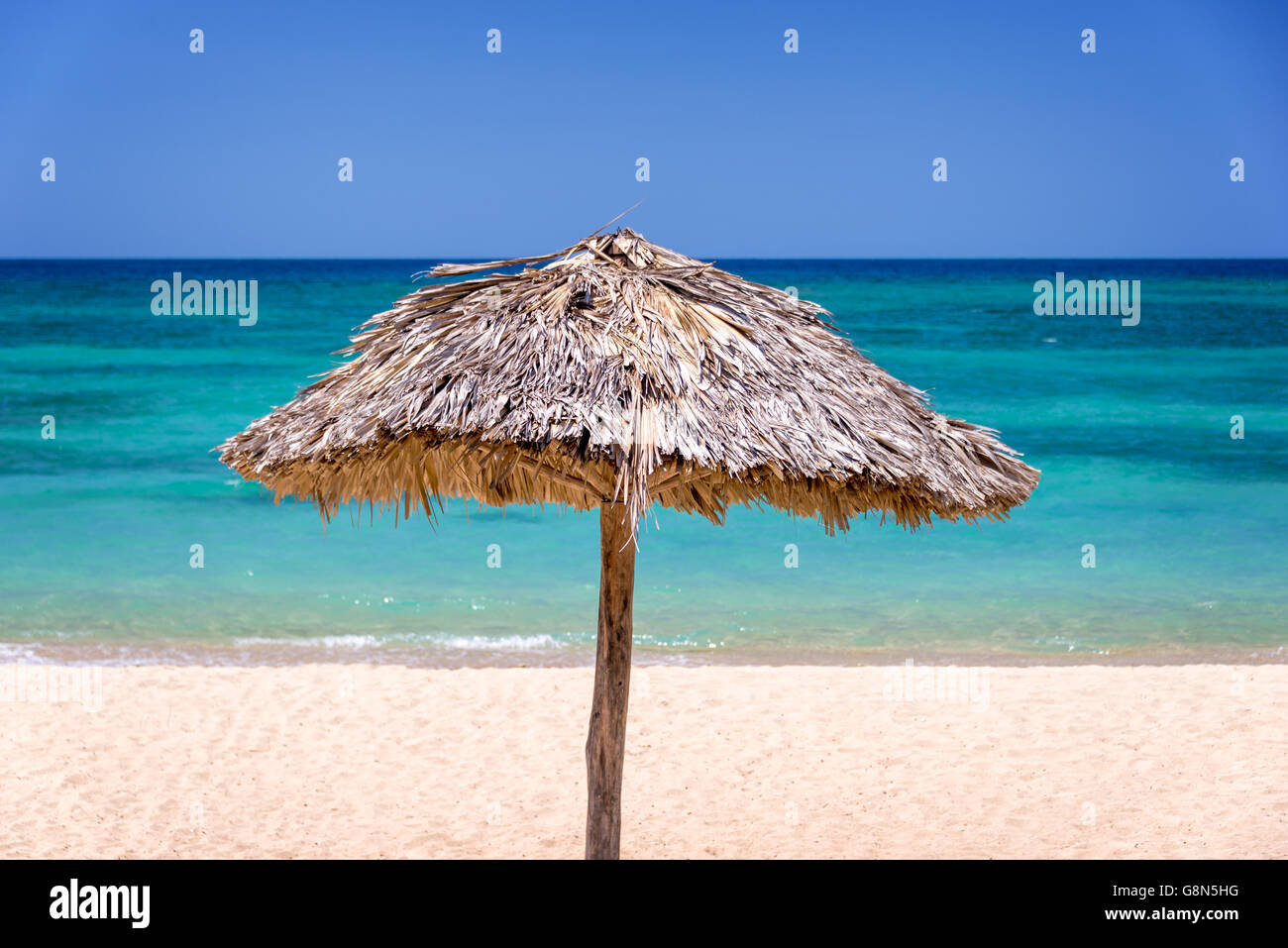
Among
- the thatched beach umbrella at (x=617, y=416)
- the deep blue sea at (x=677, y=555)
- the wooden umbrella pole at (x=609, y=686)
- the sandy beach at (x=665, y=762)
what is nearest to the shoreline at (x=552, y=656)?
the deep blue sea at (x=677, y=555)

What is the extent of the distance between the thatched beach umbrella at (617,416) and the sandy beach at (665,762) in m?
1.89

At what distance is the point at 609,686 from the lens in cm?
394

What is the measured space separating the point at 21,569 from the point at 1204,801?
10687mm

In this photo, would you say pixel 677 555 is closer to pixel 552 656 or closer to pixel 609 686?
pixel 552 656

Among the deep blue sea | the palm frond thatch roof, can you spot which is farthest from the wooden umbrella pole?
the deep blue sea

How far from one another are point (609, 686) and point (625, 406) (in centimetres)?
116

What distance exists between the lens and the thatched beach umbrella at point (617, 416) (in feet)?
10.7

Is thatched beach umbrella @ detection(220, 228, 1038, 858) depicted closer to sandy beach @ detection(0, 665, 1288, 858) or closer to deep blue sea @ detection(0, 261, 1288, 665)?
deep blue sea @ detection(0, 261, 1288, 665)

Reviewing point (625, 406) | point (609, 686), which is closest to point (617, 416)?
→ point (625, 406)

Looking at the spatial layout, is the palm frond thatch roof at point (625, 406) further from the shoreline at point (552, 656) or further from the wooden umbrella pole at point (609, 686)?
the shoreline at point (552, 656)

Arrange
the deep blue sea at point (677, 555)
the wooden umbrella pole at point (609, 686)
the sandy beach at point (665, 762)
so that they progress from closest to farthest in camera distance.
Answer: the wooden umbrella pole at point (609, 686) < the sandy beach at point (665, 762) < the deep blue sea at point (677, 555)
